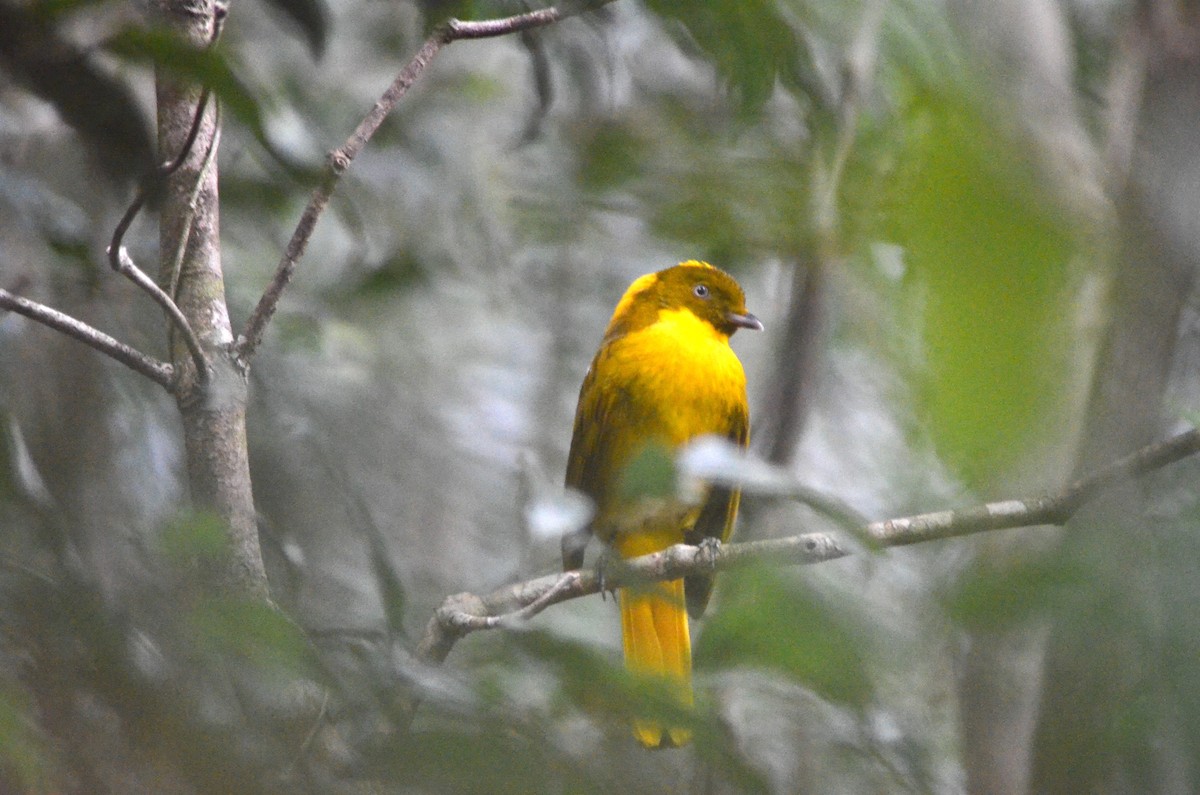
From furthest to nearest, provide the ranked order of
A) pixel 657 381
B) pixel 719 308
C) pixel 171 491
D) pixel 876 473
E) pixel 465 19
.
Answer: pixel 876 473
pixel 719 308
pixel 657 381
pixel 171 491
pixel 465 19

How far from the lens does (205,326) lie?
1.83 meters

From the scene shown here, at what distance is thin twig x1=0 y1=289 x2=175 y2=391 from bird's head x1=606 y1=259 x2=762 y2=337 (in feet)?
7.52

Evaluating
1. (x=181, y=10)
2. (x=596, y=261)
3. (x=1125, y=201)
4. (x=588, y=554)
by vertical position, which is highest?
(x=596, y=261)

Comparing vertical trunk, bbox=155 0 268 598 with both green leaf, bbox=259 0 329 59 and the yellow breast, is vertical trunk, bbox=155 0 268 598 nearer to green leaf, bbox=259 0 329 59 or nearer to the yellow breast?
green leaf, bbox=259 0 329 59

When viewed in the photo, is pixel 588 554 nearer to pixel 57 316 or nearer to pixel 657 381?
pixel 657 381

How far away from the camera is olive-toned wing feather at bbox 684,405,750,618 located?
3533 mm

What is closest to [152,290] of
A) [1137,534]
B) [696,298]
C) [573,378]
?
[1137,534]

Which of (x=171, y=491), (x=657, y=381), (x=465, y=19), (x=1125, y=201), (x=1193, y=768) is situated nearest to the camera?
(x=1125, y=201)

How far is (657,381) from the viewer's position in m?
3.57

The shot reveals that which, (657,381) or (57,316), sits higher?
(657,381)

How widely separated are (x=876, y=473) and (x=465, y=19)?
110 inches

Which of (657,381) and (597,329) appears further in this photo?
(597,329)

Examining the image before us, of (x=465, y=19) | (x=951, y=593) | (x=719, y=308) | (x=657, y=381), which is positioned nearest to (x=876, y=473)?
(x=719, y=308)

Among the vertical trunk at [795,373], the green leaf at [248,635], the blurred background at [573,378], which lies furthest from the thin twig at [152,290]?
the vertical trunk at [795,373]
